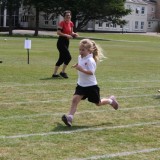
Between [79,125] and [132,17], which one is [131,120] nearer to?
[79,125]

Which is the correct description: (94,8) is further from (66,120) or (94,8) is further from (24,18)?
(66,120)

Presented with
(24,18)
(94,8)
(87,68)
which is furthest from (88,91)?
(24,18)

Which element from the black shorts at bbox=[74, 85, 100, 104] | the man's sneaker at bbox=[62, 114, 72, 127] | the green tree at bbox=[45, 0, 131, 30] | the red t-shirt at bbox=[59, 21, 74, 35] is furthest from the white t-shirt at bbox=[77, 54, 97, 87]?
the green tree at bbox=[45, 0, 131, 30]

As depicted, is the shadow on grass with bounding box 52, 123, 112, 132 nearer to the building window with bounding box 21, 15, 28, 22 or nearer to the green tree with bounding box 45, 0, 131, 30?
the green tree with bounding box 45, 0, 131, 30

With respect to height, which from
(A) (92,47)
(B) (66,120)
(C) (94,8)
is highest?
(C) (94,8)

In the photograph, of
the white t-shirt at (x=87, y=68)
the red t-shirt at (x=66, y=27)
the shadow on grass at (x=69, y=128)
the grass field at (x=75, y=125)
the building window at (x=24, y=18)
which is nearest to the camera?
the grass field at (x=75, y=125)

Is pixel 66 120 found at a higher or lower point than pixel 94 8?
lower

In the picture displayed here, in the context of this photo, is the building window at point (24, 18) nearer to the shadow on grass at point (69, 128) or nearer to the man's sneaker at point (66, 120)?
the shadow on grass at point (69, 128)

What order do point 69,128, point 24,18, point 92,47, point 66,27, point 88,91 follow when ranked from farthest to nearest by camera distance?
point 24,18
point 66,27
point 88,91
point 92,47
point 69,128

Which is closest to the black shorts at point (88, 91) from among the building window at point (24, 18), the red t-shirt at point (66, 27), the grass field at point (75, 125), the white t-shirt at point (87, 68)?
the white t-shirt at point (87, 68)

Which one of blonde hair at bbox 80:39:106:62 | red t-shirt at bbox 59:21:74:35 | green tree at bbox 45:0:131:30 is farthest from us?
green tree at bbox 45:0:131:30

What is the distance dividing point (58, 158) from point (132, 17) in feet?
353

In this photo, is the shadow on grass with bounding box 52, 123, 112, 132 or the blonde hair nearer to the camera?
the shadow on grass with bounding box 52, 123, 112, 132

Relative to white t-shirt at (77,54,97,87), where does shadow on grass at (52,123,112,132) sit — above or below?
below
